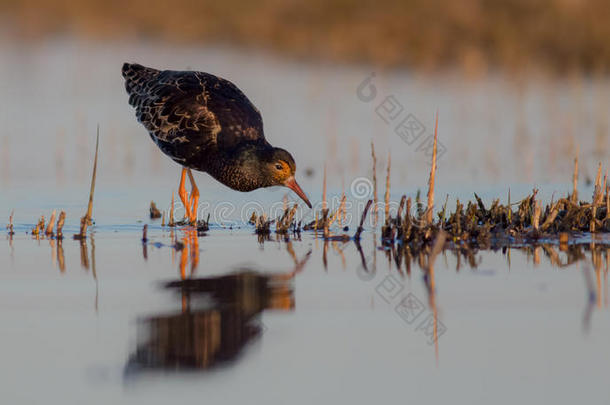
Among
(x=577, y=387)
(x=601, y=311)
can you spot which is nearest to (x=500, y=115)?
(x=601, y=311)

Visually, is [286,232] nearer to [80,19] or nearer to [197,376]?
[197,376]

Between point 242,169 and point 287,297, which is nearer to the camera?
point 287,297

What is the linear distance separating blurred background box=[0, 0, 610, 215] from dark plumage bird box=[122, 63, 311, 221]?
1.39m

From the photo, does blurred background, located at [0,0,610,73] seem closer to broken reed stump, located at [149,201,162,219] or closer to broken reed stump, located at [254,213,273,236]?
broken reed stump, located at [149,201,162,219]

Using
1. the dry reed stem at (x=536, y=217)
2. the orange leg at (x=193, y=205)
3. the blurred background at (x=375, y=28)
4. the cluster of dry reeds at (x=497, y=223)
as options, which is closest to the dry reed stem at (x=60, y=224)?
the orange leg at (x=193, y=205)

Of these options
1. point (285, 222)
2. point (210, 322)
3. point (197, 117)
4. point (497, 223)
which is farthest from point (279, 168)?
point (210, 322)

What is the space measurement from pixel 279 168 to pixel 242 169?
1.26ft

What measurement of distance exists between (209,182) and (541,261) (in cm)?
631

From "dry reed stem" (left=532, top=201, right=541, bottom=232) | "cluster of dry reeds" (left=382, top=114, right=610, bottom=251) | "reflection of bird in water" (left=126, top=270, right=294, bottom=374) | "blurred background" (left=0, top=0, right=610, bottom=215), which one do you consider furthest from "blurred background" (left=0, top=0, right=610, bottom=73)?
"reflection of bird in water" (left=126, top=270, right=294, bottom=374)

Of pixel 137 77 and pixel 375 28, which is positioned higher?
pixel 375 28

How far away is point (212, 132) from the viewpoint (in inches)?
447

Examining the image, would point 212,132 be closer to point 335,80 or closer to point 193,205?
point 193,205

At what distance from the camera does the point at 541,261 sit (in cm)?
874

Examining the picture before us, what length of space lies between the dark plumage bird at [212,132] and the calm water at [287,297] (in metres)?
0.52
